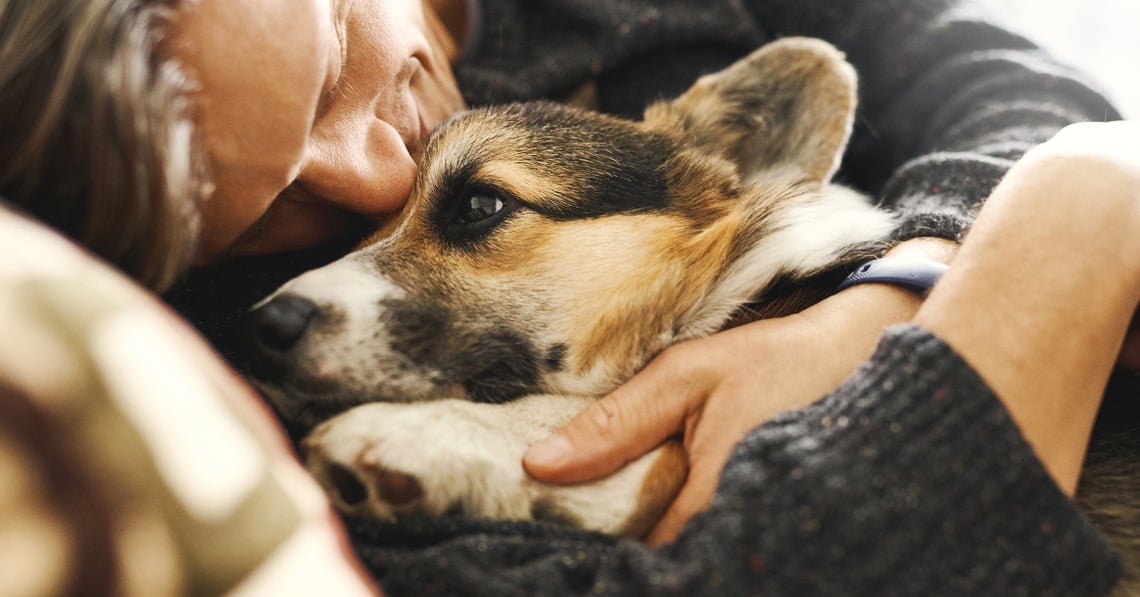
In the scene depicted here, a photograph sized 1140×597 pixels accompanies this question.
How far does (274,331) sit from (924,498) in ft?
3.26

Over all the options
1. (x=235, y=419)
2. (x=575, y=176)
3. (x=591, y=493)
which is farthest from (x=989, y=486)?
(x=575, y=176)

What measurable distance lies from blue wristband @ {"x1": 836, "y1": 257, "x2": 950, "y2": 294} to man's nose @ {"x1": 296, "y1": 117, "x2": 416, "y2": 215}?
3.11 ft

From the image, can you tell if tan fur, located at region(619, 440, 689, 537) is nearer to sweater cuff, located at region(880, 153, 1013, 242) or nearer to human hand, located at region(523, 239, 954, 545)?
human hand, located at region(523, 239, 954, 545)

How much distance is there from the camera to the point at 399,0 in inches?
65.0

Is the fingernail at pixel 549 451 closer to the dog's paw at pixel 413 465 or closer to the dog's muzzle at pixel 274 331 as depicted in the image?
the dog's paw at pixel 413 465

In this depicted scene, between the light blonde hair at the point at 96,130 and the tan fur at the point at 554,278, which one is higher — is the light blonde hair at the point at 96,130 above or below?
above

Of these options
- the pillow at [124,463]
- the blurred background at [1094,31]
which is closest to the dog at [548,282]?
the pillow at [124,463]

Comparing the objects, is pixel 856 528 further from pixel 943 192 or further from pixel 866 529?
pixel 943 192

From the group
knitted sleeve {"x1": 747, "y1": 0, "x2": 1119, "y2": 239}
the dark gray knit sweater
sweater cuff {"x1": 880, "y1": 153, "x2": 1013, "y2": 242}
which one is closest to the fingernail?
the dark gray knit sweater

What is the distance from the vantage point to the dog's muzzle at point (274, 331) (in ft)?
3.90

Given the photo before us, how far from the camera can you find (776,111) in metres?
1.85

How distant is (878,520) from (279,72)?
1051mm

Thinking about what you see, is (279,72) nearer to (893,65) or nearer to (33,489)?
(33,489)

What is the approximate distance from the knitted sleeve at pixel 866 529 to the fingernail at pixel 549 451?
180mm
